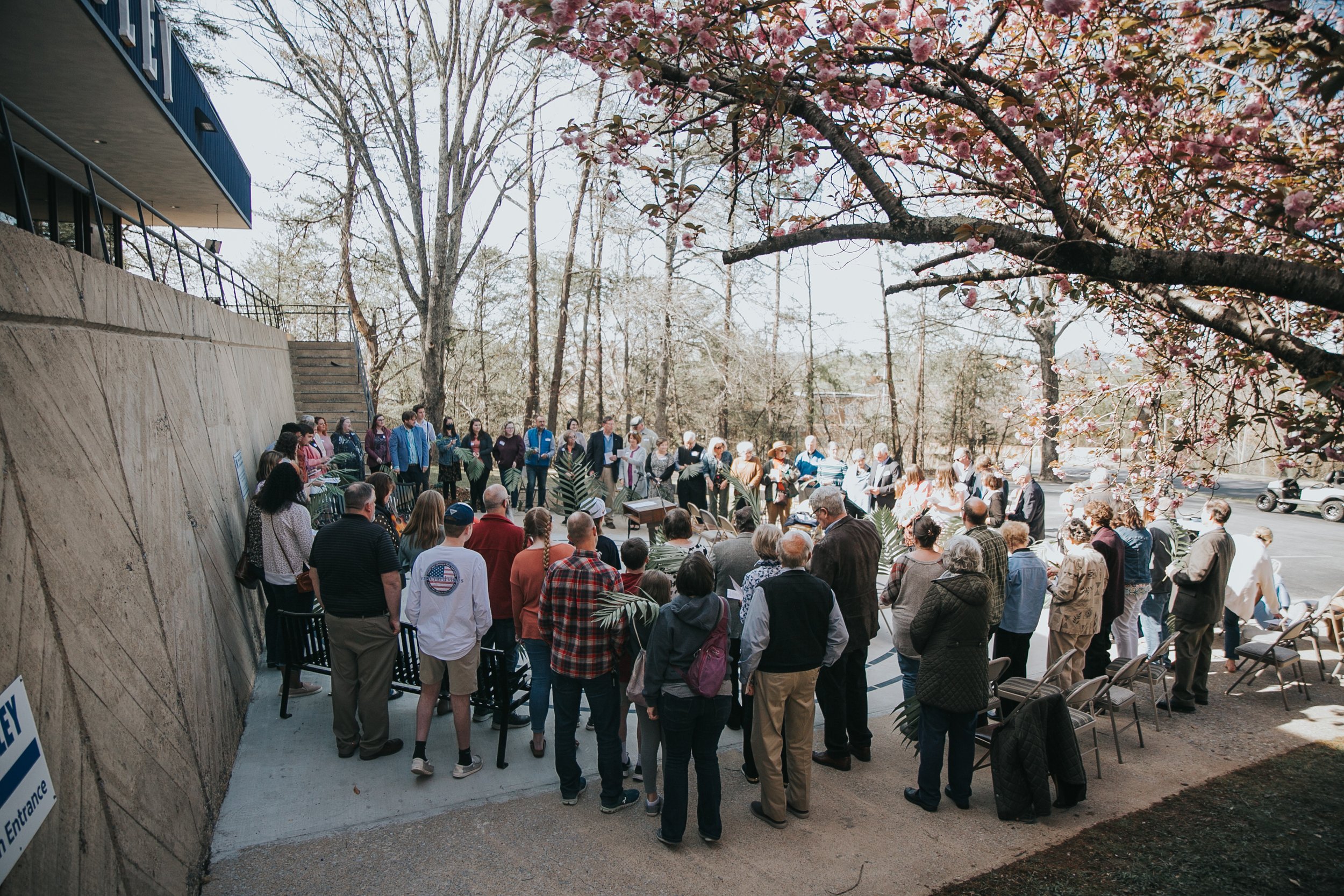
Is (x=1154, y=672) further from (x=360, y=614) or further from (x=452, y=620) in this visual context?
(x=360, y=614)

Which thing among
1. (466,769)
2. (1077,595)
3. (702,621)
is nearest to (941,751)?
(702,621)

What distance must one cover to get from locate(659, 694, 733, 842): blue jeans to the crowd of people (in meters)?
0.01

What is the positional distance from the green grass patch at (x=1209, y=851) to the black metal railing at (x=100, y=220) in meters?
5.82

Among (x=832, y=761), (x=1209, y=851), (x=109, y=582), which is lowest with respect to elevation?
(x=1209, y=851)

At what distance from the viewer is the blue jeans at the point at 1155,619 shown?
6.84 metres

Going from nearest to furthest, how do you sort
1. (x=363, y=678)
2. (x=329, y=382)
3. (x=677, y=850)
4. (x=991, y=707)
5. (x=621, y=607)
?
(x=677, y=850) < (x=621, y=607) < (x=363, y=678) < (x=991, y=707) < (x=329, y=382)

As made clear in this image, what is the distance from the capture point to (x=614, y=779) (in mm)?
4207

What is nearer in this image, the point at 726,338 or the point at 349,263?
the point at 726,338

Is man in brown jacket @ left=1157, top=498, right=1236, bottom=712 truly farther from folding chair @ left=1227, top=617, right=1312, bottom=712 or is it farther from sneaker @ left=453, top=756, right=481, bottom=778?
sneaker @ left=453, top=756, right=481, bottom=778

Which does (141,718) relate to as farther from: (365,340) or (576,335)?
(576,335)

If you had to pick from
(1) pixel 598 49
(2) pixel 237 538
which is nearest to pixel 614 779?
(2) pixel 237 538

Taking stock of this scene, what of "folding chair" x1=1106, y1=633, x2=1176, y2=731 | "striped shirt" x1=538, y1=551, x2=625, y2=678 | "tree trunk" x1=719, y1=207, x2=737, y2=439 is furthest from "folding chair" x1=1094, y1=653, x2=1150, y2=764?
"tree trunk" x1=719, y1=207, x2=737, y2=439

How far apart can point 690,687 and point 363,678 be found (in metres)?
2.27

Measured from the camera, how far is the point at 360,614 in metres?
4.50
